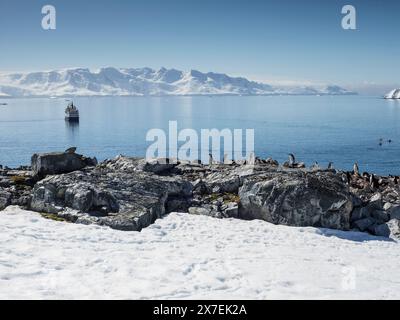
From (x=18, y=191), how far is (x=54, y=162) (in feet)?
9.29

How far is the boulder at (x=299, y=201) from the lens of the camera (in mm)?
19250

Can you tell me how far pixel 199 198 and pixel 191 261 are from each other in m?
8.39

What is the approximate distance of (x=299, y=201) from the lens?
64.0ft

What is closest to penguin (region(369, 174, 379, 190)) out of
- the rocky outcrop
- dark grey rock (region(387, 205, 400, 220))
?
dark grey rock (region(387, 205, 400, 220))

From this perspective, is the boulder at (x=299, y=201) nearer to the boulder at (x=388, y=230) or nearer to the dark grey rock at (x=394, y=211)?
the boulder at (x=388, y=230)

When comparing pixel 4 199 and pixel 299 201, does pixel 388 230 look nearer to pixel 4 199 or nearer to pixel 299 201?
pixel 299 201

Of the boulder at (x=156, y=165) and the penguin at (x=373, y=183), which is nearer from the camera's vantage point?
the penguin at (x=373, y=183)

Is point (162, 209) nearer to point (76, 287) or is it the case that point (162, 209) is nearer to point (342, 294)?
point (76, 287)

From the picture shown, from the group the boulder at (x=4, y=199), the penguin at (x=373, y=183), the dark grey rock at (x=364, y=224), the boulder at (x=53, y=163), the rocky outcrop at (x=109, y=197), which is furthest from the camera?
the penguin at (x=373, y=183)

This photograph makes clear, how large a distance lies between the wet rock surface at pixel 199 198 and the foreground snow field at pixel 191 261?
35.5 inches

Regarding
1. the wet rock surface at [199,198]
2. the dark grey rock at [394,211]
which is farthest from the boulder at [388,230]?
the dark grey rock at [394,211]

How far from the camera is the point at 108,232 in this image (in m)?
16.9

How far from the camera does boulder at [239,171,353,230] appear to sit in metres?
19.2
